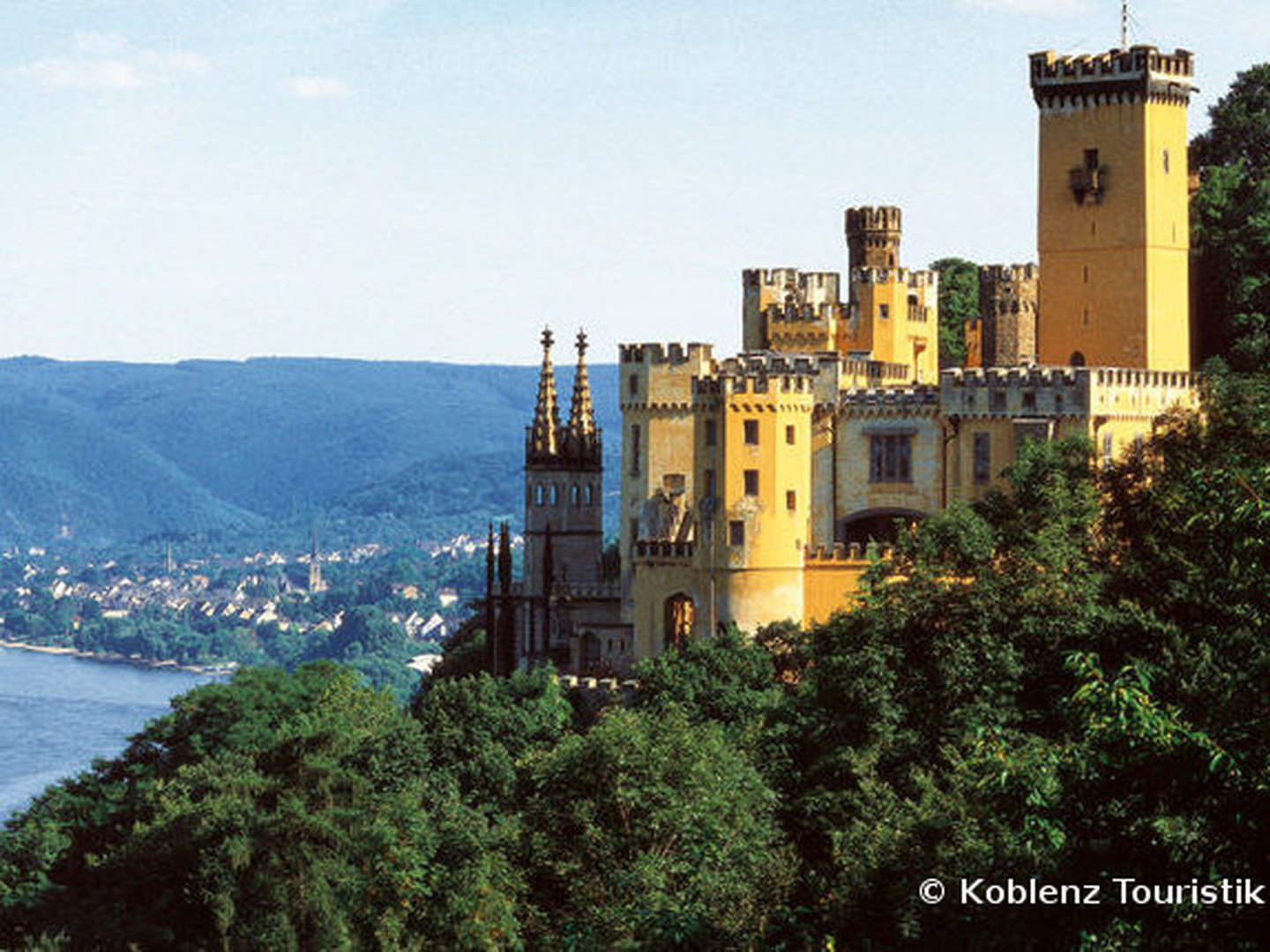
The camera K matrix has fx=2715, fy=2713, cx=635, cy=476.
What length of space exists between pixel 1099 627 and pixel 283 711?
38.0 meters

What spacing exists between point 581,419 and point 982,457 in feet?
76.9

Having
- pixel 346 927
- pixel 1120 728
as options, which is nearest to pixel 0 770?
pixel 346 927

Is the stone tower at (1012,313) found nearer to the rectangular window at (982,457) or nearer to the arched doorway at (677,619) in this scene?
the rectangular window at (982,457)

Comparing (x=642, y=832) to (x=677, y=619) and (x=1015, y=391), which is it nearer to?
(x=677, y=619)

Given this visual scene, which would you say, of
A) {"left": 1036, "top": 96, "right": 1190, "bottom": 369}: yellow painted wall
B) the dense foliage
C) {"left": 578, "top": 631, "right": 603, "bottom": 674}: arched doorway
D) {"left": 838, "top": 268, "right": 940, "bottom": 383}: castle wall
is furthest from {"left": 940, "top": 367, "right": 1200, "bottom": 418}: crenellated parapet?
{"left": 578, "top": 631, "right": 603, "bottom": 674}: arched doorway

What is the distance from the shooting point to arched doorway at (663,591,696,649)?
74125 mm

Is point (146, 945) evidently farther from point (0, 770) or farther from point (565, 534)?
point (0, 770)

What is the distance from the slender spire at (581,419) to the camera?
92500mm

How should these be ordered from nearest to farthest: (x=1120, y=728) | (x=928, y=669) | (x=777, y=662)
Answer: (x=1120, y=728)
(x=928, y=669)
(x=777, y=662)

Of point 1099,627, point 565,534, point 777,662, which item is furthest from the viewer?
point 565,534

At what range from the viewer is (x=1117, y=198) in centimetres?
→ 7575

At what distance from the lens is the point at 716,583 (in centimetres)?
7238

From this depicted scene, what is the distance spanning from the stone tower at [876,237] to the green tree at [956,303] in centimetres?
483

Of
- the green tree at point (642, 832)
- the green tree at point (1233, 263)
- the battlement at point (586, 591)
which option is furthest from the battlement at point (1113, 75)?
the green tree at point (642, 832)
